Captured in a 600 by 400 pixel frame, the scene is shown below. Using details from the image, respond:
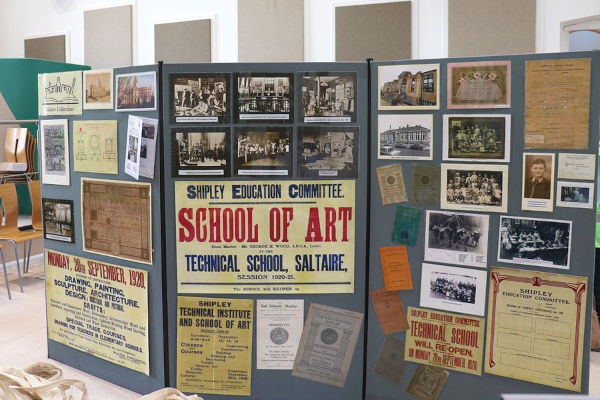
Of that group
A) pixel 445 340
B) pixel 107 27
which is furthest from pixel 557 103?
Answer: pixel 107 27

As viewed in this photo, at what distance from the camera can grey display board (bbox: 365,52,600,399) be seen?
7.64 feet

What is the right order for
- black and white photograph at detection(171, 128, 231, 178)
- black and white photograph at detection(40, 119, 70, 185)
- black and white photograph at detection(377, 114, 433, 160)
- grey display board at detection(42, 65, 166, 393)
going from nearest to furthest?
black and white photograph at detection(377, 114, 433, 160) → black and white photograph at detection(171, 128, 231, 178) → grey display board at detection(42, 65, 166, 393) → black and white photograph at detection(40, 119, 70, 185)

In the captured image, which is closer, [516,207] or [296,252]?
[516,207]

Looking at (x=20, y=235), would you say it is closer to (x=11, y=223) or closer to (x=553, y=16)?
(x=11, y=223)

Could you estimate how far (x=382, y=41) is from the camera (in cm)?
643

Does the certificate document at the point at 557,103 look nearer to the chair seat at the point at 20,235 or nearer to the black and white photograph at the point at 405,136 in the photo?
the black and white photograph at the point at 405,136

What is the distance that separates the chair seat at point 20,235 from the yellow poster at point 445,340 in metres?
3.85

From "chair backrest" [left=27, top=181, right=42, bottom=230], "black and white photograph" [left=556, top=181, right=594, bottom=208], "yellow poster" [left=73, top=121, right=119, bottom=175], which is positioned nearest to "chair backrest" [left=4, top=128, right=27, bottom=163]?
"chair backrest" [left=27, top=181, right=42, bottom=230]

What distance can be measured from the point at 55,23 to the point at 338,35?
184 inches

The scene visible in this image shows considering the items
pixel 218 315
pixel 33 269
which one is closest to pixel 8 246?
pixel 33 269

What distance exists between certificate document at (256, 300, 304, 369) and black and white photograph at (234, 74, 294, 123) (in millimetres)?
882

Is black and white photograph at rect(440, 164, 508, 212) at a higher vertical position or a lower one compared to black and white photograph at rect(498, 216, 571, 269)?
higher

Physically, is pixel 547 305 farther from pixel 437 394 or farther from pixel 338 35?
pixel 338 35

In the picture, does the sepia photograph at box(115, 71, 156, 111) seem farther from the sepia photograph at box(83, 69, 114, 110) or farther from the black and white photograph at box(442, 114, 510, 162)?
the black and white photograph at box(442, 114, 510, 162)
